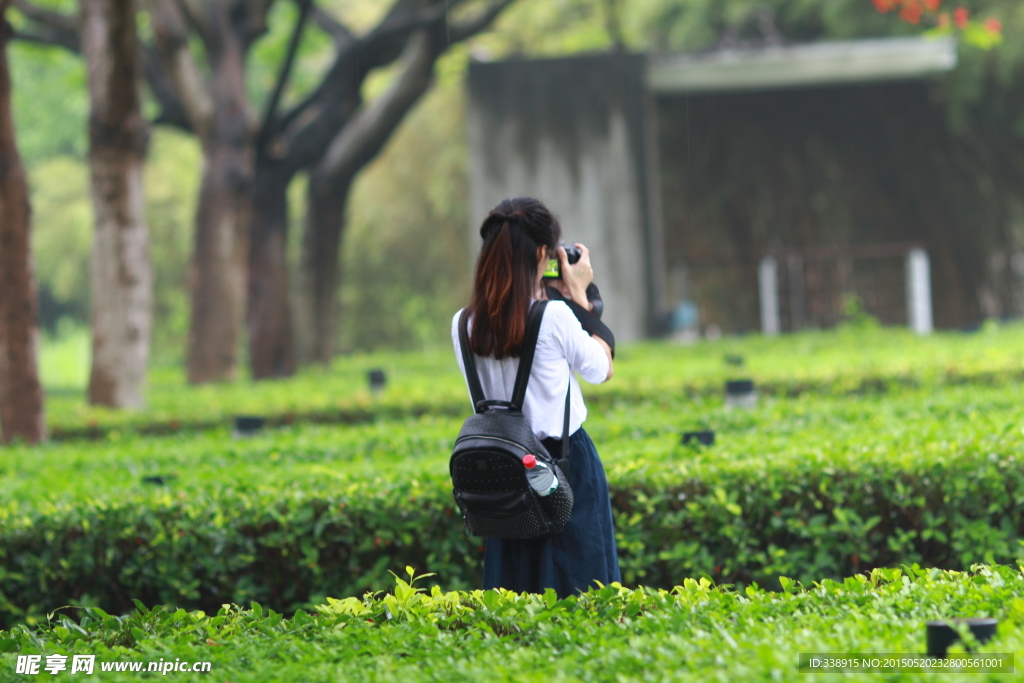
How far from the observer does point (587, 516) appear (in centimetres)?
362

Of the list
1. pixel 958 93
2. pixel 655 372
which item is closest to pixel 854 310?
pixel 958 93

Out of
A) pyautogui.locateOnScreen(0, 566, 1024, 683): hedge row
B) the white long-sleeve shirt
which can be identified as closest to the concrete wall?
the white long-sleeve shirt

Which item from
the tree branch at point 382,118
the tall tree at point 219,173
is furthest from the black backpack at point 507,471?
the tree branch at point 382,118

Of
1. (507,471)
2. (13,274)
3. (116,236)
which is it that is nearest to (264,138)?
(116,236)

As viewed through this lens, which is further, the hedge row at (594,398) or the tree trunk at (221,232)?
the tree trunk at (221,232)

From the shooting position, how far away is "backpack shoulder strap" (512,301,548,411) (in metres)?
3.42

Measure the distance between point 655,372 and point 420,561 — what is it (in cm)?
492

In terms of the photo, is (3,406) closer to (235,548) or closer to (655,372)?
(235,548)

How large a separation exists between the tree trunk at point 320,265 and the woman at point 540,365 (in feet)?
37.5

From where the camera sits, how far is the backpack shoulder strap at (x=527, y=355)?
3.42m

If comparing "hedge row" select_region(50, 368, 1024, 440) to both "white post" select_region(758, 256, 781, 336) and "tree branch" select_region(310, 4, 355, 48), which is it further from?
"white post" select_region(758, 256, 781, 336)

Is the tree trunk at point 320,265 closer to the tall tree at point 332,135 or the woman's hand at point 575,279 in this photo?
the tall tree at point 332,135

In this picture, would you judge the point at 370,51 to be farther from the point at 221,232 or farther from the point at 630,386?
the point at 630,386

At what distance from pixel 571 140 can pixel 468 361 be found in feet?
39.1
